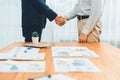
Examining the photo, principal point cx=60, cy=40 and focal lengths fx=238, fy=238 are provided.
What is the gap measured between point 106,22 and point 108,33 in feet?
0.54

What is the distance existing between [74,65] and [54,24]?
2.19 metres

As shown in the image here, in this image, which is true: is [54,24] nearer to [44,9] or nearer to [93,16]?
[44,9]

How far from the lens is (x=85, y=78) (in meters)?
0.98

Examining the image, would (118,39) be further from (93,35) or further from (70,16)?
(93,35)

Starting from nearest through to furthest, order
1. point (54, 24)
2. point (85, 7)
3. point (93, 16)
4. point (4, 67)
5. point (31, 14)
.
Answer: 1. point (4, 67)
2. point (93, 16)
3. point (85, 7)
4. point (31, 14)
5. point (54, 24)

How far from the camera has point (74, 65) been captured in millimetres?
1195

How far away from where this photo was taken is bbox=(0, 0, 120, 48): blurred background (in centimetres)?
332

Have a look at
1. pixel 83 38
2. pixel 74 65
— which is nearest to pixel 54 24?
pixel 83 38

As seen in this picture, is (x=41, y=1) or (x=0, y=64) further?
(x=41, y=1)

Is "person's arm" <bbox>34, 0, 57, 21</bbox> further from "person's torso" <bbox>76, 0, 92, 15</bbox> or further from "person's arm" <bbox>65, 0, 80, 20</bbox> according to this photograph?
"person's torso" <bbox>76, 0, 92, 15</bbox>

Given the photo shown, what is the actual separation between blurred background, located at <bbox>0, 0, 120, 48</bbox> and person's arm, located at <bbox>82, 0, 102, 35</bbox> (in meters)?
1.15

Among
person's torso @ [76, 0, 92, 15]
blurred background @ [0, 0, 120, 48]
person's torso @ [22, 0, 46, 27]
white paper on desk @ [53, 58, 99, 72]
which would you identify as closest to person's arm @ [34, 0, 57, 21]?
person's torso @ [22, 0, 46, 27]

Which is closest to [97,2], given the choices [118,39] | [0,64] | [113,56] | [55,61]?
[113,56]

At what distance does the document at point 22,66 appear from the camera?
110 cm
